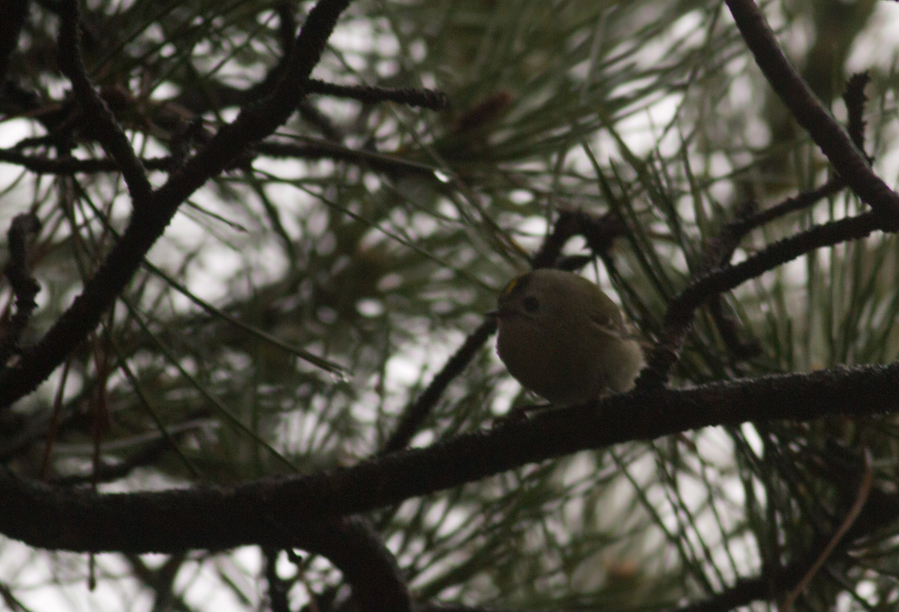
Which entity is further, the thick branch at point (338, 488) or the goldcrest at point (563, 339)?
the goldcrest at point (563, 339)

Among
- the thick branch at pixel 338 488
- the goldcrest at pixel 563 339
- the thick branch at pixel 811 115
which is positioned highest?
the goldcrest at pixel 563 339

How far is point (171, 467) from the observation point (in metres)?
1.20

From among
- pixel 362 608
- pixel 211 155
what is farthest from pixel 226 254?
pixel 211 155

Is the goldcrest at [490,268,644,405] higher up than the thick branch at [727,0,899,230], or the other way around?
the goldcrest at [490,268,644,405]

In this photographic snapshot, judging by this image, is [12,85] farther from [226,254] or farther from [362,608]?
[226,254]

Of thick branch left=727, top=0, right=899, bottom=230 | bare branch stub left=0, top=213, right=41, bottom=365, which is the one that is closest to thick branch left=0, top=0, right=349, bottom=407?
bare branch stub left=0, top=213, right=41, bottom=365

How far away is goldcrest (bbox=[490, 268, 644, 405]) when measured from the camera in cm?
86

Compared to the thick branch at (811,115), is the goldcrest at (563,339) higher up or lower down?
higher up

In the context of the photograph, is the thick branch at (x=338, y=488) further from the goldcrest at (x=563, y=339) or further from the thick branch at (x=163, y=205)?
the goldcrest at (x=563, y=339)

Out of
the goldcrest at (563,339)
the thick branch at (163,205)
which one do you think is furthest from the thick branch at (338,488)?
the goldcrest at (563,339)

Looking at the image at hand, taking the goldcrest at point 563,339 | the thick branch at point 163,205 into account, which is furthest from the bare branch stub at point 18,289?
the goldcrest at point 563,339

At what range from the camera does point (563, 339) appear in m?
0.87

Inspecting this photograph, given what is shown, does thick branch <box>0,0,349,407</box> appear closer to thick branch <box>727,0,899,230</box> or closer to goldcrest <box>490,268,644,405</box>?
thick branch <box>727,0,899,230</box>

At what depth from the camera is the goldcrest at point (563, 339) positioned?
2.82 ft
